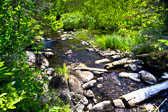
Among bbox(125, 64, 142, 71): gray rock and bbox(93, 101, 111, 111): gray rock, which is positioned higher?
bbox(125, 64, 142, 71): gray rock

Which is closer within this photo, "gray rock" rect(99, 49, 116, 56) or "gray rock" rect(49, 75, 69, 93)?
"gray rock" rect(49, 75, 69, 93)

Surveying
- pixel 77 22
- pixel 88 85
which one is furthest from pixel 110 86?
pixel 77 22

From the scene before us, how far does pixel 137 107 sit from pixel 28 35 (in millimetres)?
3348

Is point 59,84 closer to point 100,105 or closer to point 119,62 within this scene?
point 100,105

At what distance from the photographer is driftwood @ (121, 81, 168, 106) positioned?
3.40 meters

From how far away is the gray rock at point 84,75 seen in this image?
15.0ft

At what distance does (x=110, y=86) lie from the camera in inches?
170

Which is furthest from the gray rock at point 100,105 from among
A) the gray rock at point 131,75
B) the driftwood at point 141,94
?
the gray rock at point 131,75

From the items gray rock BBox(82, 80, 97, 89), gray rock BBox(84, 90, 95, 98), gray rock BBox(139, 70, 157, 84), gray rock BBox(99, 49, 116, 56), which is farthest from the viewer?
Answer: gray rock BBox(99, 49, 116, 56)

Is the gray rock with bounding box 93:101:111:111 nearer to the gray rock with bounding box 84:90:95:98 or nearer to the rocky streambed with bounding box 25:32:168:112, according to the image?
the rocky streambed with bounding box 25:32:168:112

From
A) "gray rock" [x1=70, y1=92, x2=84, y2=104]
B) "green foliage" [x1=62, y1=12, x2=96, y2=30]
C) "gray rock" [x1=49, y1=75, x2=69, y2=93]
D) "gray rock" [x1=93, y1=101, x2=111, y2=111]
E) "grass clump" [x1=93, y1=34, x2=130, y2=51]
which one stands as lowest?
"gray rock" [x1=93, y1=101, x2=111, y2=111]

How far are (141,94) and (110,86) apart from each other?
1.08 meters

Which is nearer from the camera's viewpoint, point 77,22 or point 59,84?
point 59,84

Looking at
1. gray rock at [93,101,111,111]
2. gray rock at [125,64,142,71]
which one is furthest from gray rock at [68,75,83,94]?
gray rock at [125,64,142,71]
